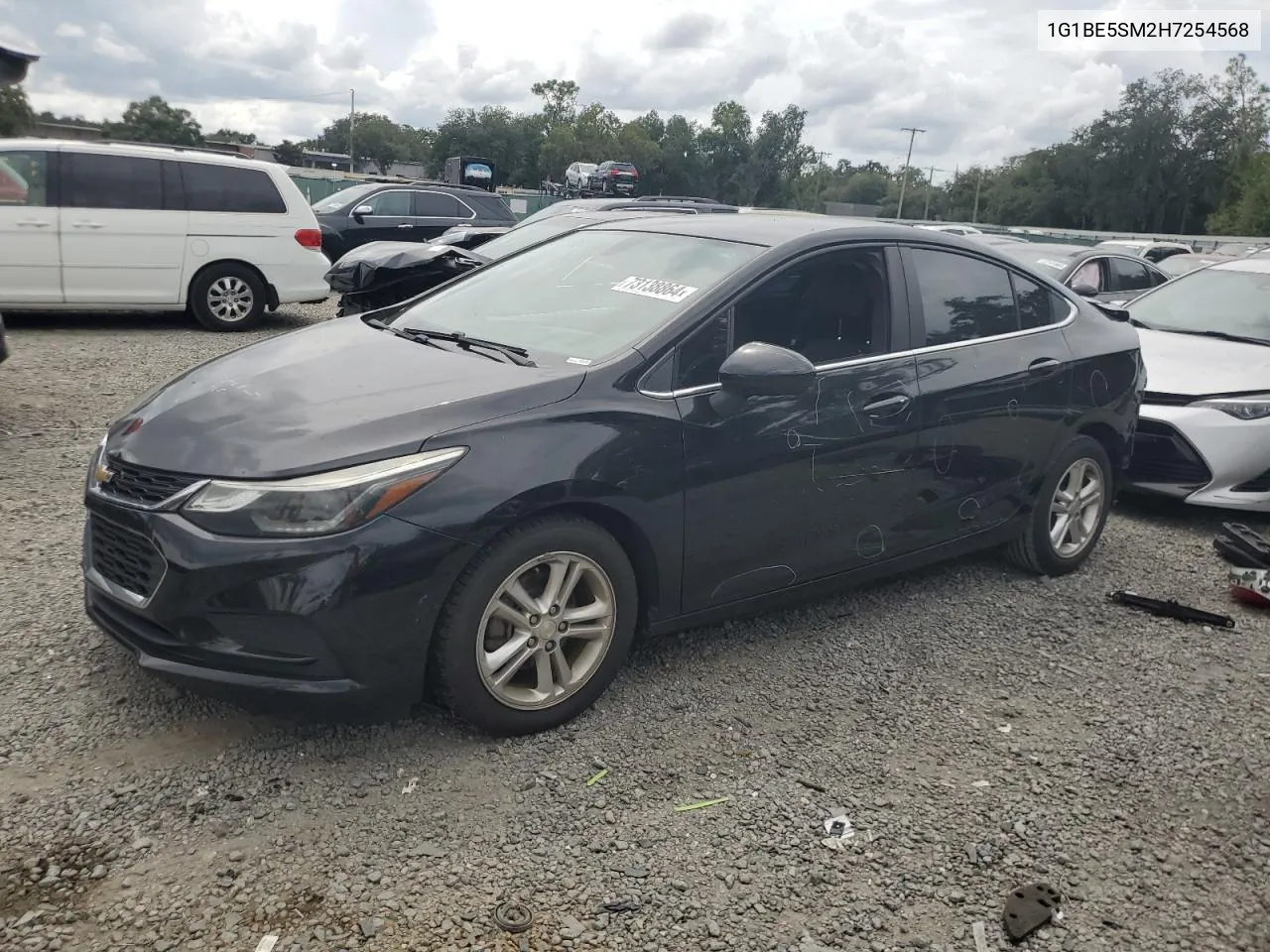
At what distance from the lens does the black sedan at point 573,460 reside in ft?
9.97

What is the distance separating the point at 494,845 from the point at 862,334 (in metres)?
2.39

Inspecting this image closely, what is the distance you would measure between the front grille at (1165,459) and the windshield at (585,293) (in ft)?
11.5

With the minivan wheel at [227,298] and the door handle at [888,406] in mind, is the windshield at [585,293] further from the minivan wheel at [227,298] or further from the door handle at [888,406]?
the minivan wheel at [227,298]

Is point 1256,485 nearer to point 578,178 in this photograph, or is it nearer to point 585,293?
point 585,293

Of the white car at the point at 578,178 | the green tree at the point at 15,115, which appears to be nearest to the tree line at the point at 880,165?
the green tree at the point at 15,115

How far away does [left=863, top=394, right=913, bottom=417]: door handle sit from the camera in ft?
13.5

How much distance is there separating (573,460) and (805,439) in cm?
100

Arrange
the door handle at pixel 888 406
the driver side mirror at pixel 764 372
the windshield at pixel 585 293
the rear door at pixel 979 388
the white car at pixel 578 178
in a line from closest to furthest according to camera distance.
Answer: the driver side mirror at pixel 764 372, the windshield at pixel 585 293, the door handle at pixel 888 406, the rear door at pixel 979 388, the white car at pixel 578 178

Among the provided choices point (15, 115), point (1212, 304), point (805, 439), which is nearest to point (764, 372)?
point (805, 439)

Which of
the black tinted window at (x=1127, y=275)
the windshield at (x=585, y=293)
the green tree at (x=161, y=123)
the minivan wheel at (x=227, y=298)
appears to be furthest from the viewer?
the green tree at (x=161, y=123)

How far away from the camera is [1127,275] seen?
1183cm

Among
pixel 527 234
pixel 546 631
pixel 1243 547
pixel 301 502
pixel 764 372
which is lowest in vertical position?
pixel 1243 547

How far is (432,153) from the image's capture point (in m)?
114

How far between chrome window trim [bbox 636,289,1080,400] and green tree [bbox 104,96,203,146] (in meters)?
72.0
